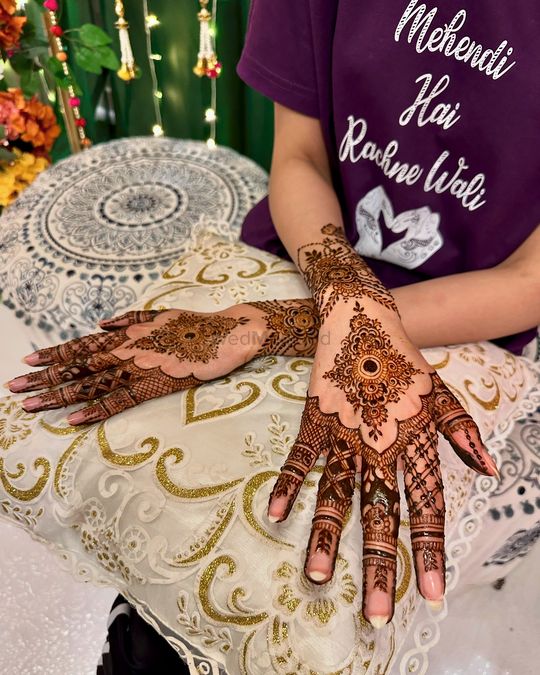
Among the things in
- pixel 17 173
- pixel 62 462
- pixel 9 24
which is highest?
pixel 9 24

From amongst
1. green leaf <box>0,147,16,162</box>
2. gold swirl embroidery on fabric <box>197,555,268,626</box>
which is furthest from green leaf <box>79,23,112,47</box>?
gold swirl embroidery on fabric <box>197,555,268,626</box>

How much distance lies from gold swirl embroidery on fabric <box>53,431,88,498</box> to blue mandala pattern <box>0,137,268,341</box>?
1.40ft

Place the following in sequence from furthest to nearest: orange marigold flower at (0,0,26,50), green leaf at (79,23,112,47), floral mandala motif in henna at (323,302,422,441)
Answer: green leaf at (79,23,112,47) → orange marigold flower at (0,0,26,50) → floral mandala motif in henna at (323,302,422,441)

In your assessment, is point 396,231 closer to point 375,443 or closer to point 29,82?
point 375,443

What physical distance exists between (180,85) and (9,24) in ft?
1.38

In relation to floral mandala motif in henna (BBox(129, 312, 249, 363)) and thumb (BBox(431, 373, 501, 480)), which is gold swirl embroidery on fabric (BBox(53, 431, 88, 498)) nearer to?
floral mandala motif in henna (BBox(129, 312, 249, 363))

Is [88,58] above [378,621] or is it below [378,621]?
above

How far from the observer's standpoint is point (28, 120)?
4.76 ft

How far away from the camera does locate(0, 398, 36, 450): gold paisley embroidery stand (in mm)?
649

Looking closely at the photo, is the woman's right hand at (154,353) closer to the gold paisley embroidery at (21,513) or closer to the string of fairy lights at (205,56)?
the gold paisley embroidery at (21,513)

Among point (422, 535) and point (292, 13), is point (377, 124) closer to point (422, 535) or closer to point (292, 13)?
point (292, 13)

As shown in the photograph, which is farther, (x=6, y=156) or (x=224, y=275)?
(x=6, y=156)

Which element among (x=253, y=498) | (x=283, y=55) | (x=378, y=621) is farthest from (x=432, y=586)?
(x=283, y=55)

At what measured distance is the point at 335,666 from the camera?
1.66 feet
